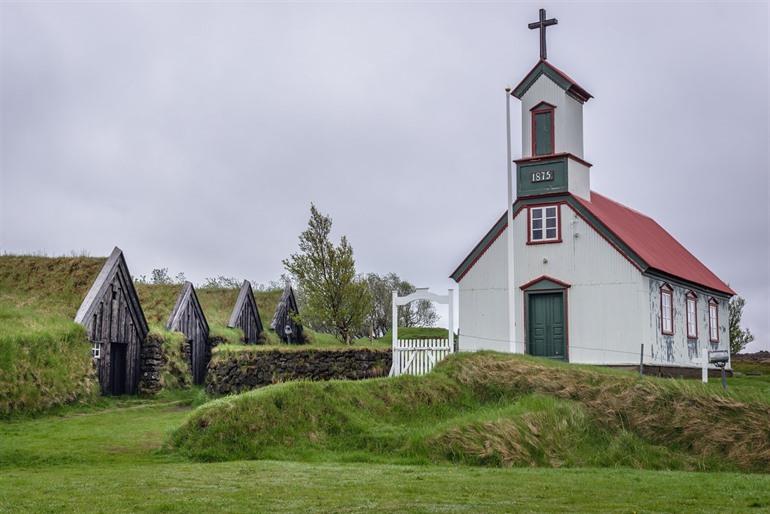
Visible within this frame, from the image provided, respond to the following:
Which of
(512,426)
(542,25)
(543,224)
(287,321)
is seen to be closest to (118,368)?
(543,224)

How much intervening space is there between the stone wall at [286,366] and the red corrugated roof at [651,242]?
27.9ft

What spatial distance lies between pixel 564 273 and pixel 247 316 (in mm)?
16570

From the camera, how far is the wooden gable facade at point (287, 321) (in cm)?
4370

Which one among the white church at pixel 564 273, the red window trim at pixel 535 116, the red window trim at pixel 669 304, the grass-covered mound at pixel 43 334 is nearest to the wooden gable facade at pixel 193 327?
the grass-covered mound at pixel 43 334

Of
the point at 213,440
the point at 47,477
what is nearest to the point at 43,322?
the point at 213,440

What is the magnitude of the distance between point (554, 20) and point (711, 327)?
45.3 ft

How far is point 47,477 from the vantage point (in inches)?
562

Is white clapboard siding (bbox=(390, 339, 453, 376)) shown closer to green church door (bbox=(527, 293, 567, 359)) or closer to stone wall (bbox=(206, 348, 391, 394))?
stone wall (bbox=(206, 348, 391, 394))

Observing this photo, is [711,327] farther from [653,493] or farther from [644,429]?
[653,493]

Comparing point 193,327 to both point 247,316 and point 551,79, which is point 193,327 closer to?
point 247,316

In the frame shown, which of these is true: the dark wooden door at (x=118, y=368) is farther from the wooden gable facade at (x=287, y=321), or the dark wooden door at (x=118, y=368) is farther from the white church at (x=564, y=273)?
the wooden gable facade at (x=287, y=321)

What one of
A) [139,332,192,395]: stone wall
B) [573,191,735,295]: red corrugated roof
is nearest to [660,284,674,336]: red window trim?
[573,191,735,295]: red corrugated roof

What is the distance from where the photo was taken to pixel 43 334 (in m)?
24.8

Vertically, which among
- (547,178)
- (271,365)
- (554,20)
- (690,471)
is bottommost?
(690,471)
